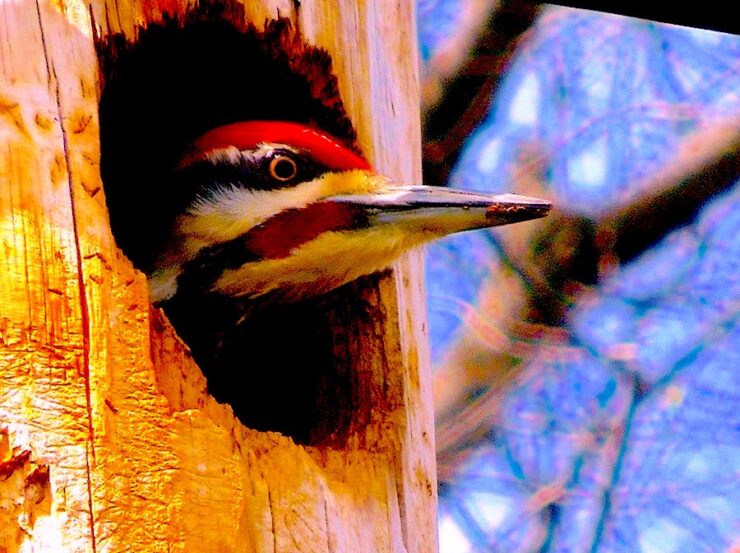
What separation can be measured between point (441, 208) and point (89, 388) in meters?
0.68

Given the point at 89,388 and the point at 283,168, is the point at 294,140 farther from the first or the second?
the point at 89,388

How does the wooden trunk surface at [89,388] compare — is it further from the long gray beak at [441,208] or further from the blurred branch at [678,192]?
the blurred branch at [678,192]

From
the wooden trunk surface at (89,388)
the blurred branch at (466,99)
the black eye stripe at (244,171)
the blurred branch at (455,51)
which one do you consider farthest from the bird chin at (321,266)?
the blurred branch at (455,51)

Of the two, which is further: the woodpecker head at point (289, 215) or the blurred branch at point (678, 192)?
the blurred branch at point (678, 192)

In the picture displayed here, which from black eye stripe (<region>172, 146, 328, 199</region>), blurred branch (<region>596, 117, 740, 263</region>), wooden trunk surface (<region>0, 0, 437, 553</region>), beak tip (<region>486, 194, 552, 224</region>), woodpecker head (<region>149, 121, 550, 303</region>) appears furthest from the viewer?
blurred branch (<region>596, 117, 740, 263</region>)

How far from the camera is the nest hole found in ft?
6.25

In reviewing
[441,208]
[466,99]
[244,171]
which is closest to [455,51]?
[466,99]

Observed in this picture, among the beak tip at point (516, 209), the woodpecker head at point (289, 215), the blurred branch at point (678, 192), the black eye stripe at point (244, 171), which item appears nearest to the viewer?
the beak tip at point (516, 209)

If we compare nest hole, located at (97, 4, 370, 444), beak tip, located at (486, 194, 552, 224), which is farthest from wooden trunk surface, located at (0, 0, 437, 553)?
beak tip, located at (486, 194, 552, 224)

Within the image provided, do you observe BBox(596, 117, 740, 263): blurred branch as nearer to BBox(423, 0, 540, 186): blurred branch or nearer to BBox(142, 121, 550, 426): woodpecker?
BBox(423, 0, 540, 186): blurred branch

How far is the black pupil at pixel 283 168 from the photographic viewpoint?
1.99 metres

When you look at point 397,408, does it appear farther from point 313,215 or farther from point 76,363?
point 76,363

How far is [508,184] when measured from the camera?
4.30 metres

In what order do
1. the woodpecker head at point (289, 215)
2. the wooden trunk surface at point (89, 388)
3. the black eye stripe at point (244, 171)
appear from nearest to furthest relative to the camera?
the wooden trunk surface at point (89, 388) < the woodpecker head at point (289, 215) < the black eye stripe at point (244, 171)
